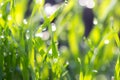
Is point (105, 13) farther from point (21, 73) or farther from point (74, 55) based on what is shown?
point (21, 73)

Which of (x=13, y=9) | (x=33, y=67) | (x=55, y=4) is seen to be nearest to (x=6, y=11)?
(x=13, y=9)

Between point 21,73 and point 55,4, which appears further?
point 55,4

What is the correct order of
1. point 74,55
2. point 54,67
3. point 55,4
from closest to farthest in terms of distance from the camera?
point 54,67, point 74,55, point 55,4

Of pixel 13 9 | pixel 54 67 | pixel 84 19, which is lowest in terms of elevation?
pixel 84 19

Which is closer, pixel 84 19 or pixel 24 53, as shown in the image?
pixel 24 53

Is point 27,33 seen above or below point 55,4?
above

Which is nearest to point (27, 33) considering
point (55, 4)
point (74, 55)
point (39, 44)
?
point (39, 44)

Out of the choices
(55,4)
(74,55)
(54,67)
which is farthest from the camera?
(55,4)

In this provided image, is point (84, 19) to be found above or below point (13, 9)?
below

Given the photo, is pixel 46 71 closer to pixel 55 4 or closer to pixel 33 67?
pixel 33 67
